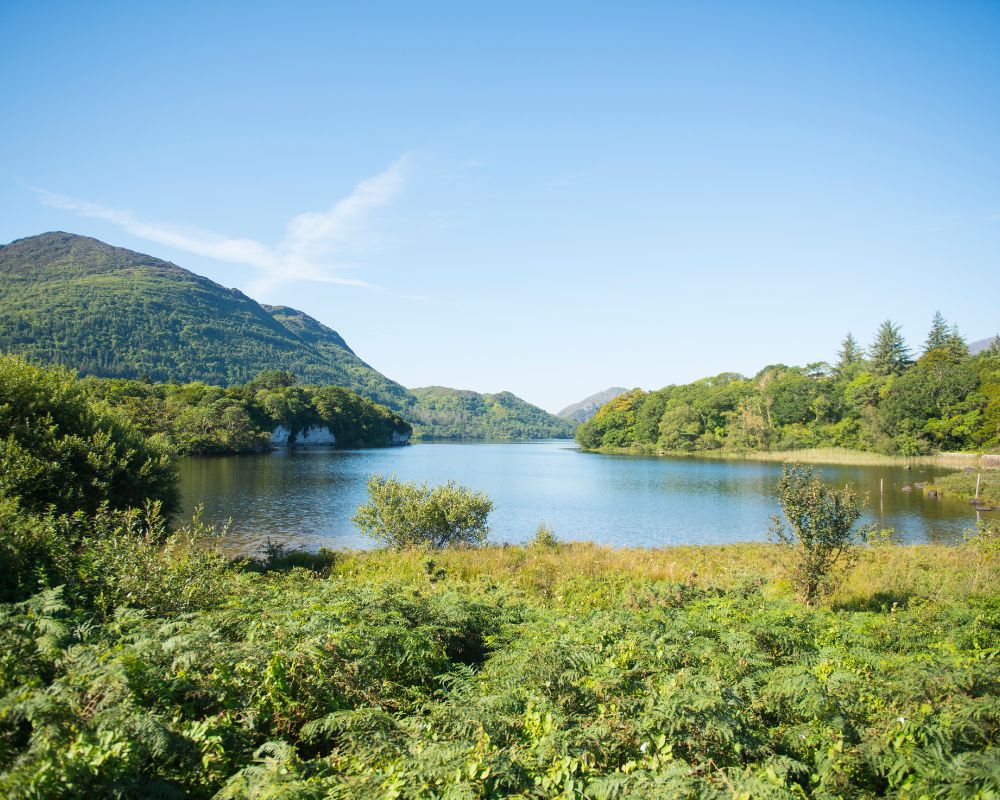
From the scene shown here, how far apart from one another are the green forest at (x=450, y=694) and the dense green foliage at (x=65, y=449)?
562 cm

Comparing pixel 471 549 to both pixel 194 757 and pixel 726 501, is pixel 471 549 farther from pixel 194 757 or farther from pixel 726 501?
pixel 726 501

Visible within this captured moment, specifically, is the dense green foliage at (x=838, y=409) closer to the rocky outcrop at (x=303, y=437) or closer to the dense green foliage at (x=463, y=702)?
the rocky outcrop at (x=303, y=437)

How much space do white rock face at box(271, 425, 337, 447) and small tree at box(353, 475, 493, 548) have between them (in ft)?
309

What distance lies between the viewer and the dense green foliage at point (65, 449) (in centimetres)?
1363

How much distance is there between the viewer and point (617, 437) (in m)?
136

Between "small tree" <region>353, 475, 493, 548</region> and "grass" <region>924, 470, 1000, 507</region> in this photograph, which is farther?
"grass" <region>924, 470, 1000, 507</region>

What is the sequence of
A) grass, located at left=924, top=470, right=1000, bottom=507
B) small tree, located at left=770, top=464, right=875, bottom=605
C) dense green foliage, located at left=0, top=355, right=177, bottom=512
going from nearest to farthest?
small tree, located at left=770, top=464, right=875, bottom=605 → dense green foliage, located at left=0, top=355, right=177, bottom=512 → grass, located at left=924, top=470, right=1000, bottom=507

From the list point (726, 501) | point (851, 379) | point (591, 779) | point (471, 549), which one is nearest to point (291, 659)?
point (591, 779)

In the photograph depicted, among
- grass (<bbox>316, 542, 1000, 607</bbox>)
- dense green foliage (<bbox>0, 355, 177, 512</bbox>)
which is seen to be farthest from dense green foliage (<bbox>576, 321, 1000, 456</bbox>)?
dense green foliage (<bbox>0, 355, 177, 512</bbox>)

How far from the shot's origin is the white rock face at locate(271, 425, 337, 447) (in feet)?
359

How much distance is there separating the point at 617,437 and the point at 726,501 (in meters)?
93.3

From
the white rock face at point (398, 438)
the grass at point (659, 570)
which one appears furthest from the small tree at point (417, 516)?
the white rock face at point (398, 438)

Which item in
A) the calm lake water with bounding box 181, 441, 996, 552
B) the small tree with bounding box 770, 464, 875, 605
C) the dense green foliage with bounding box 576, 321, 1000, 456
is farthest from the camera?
the dense green foliage with bounding box 576, 321, 1000, 456

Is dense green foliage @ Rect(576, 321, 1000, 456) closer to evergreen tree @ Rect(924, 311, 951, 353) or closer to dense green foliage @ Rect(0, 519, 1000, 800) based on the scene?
evergreen tree @ Rect(924, 311, 951, 353)
